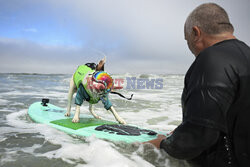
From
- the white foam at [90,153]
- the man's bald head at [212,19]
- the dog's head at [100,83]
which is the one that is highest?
the man's bald head at [212,19]

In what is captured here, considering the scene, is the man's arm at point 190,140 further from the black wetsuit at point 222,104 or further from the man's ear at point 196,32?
the man's ear at point 196,32

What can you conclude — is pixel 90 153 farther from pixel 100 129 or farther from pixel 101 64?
pixel 101 64

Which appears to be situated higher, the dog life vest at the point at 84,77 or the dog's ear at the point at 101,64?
the dog's ear at the point at 101,64

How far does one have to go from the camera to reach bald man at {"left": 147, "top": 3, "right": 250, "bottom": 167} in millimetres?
Answer: 1389

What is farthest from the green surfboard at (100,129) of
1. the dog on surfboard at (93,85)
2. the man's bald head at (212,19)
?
the man's bald head at (212,19)

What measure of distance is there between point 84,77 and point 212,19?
3.01 m

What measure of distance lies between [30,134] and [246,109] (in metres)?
3.30

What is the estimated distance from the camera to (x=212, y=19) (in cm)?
159

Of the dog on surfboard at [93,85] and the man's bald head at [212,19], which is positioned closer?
the man's bald head at [212,19]

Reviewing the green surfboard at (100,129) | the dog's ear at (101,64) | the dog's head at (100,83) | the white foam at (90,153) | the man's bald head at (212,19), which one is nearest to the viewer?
the man's bald head at (212,19)

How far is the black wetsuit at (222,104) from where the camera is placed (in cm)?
139

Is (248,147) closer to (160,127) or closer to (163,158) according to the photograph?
(163,158)

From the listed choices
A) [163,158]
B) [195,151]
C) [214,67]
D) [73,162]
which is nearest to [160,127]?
[163,158]

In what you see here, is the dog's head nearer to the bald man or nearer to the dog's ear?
the dog's ear
